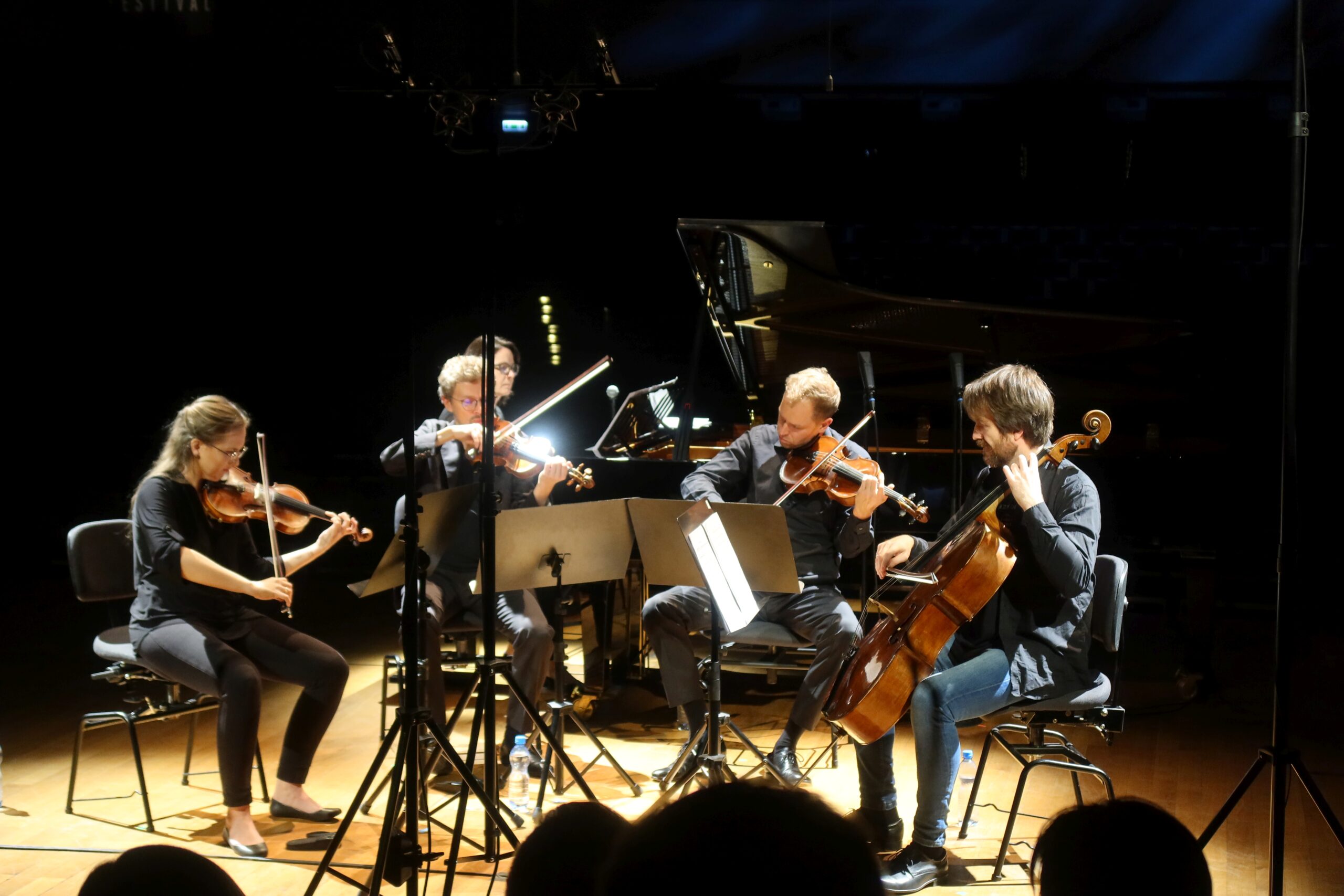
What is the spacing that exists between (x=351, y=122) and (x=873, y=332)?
4307 millimetres

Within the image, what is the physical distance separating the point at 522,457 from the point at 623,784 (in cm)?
135

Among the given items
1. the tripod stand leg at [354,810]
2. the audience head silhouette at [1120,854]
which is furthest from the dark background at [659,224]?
the audience head silhouette at [1120,854]

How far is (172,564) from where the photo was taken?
10.5 feet

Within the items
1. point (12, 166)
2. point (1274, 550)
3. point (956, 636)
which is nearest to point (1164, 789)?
point (956, 636)

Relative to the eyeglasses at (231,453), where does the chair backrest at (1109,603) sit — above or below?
below

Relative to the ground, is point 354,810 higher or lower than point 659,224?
lower

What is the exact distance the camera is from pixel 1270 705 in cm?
467

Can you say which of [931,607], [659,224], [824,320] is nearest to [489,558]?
[931,607]

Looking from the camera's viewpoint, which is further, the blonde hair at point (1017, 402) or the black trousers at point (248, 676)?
the black trousers at point (248, 676)

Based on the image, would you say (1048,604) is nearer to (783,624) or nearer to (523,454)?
(783,624)

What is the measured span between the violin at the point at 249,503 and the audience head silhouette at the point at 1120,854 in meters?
2.63

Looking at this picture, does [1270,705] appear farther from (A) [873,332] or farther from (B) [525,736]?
(B) [525,736]

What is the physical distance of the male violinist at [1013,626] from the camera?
9.08ft

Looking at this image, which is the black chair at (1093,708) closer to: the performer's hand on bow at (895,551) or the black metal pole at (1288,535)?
the performer's hand on bow at (895,551)
